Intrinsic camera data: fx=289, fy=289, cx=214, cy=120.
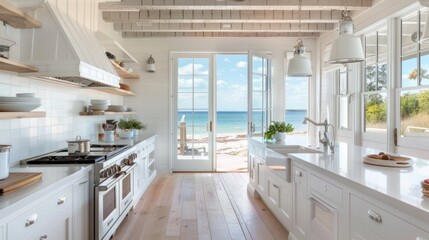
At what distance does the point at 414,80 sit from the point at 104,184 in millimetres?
3638

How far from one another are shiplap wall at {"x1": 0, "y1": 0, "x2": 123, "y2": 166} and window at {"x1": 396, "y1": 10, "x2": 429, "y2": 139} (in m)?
4.08

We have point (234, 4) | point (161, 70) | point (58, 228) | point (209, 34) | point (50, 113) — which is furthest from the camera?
point (161, 70)

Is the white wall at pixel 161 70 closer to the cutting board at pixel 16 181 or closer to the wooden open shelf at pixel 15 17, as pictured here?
the wooden open shelf at pixel 15 17

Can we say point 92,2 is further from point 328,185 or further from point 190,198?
point 328,185

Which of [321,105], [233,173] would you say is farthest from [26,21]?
[321,105]

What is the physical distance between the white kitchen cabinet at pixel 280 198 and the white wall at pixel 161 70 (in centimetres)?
306

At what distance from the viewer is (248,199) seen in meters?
4.27

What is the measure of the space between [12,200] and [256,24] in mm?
4899

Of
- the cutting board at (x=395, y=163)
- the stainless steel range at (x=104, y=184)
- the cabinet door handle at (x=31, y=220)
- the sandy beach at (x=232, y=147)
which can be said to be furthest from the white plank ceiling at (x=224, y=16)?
the sandy beach at (x=232, y=147)

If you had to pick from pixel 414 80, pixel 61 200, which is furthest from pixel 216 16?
pixel 61 200

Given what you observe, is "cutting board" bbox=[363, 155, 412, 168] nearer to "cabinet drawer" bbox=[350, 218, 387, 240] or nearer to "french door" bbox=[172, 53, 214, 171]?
"cabinet drawer" bbox=[350, 218, 387, 240]

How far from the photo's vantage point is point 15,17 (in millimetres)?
2135

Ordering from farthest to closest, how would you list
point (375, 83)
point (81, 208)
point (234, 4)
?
point (375, 83)
point (234, 4)
point (81, 208)

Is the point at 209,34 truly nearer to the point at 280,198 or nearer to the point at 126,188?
the point at 126,188
